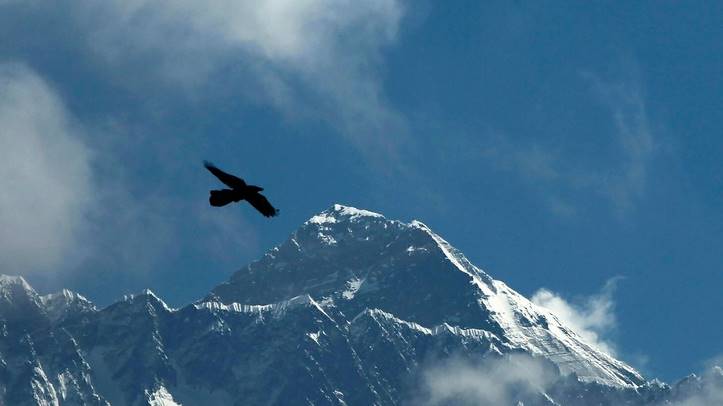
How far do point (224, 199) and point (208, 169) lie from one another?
1.77 metres

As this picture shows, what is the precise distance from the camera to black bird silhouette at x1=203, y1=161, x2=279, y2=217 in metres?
60.9

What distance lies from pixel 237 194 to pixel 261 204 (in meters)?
0.97

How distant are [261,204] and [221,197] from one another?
58.1 inches

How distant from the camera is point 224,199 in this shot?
204 ft

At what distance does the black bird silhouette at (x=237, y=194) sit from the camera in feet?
200

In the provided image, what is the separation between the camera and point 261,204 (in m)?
61.8

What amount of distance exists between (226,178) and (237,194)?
117 centimetres

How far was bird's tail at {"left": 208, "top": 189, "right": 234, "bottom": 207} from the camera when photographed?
6209cm

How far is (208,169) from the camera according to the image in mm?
60844

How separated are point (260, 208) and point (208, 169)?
238 centimetres

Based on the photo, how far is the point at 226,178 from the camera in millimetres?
61125

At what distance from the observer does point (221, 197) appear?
6225 cm

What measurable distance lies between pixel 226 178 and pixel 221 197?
4.30 ft

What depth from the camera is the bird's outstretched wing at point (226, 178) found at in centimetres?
6056
